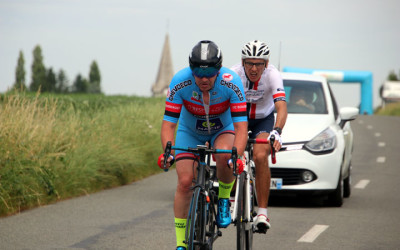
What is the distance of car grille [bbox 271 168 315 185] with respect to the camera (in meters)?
9.66

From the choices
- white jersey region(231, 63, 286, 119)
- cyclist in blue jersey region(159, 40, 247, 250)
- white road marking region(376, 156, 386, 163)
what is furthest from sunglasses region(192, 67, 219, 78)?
white road marking region(376, 156, 386, 163)

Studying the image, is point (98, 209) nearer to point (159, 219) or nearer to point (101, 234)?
point (159, 219)

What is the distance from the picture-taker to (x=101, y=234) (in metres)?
7.82

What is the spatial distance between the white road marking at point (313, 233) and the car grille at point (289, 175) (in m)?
1.30

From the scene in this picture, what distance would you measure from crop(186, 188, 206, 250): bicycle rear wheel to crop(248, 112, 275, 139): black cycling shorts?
2.10m

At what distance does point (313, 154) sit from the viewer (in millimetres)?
9766

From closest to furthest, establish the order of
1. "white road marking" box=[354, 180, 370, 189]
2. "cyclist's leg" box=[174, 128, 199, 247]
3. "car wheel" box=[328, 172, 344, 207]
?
"cyclist's leg" box=[174, 128, 199, 247], "car wheel" box=[328, 172, 344, 207], "white road marking" box=[354, 180, 370, 189]

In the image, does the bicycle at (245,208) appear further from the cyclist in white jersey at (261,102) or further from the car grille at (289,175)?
the car grille at (289,175)

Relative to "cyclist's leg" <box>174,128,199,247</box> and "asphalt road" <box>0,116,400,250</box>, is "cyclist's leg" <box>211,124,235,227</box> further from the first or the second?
"asphalt road" <box>0,116,400,250</box>

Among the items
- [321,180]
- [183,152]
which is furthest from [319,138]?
[183,152]

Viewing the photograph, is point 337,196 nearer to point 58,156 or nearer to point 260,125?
point 260,125

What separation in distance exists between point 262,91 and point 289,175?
8.83 ft

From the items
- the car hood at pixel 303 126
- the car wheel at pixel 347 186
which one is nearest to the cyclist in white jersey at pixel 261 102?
the car hood at pixel 303 126

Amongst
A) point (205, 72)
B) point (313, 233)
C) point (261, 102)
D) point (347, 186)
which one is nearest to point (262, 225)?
point (261, 102)
